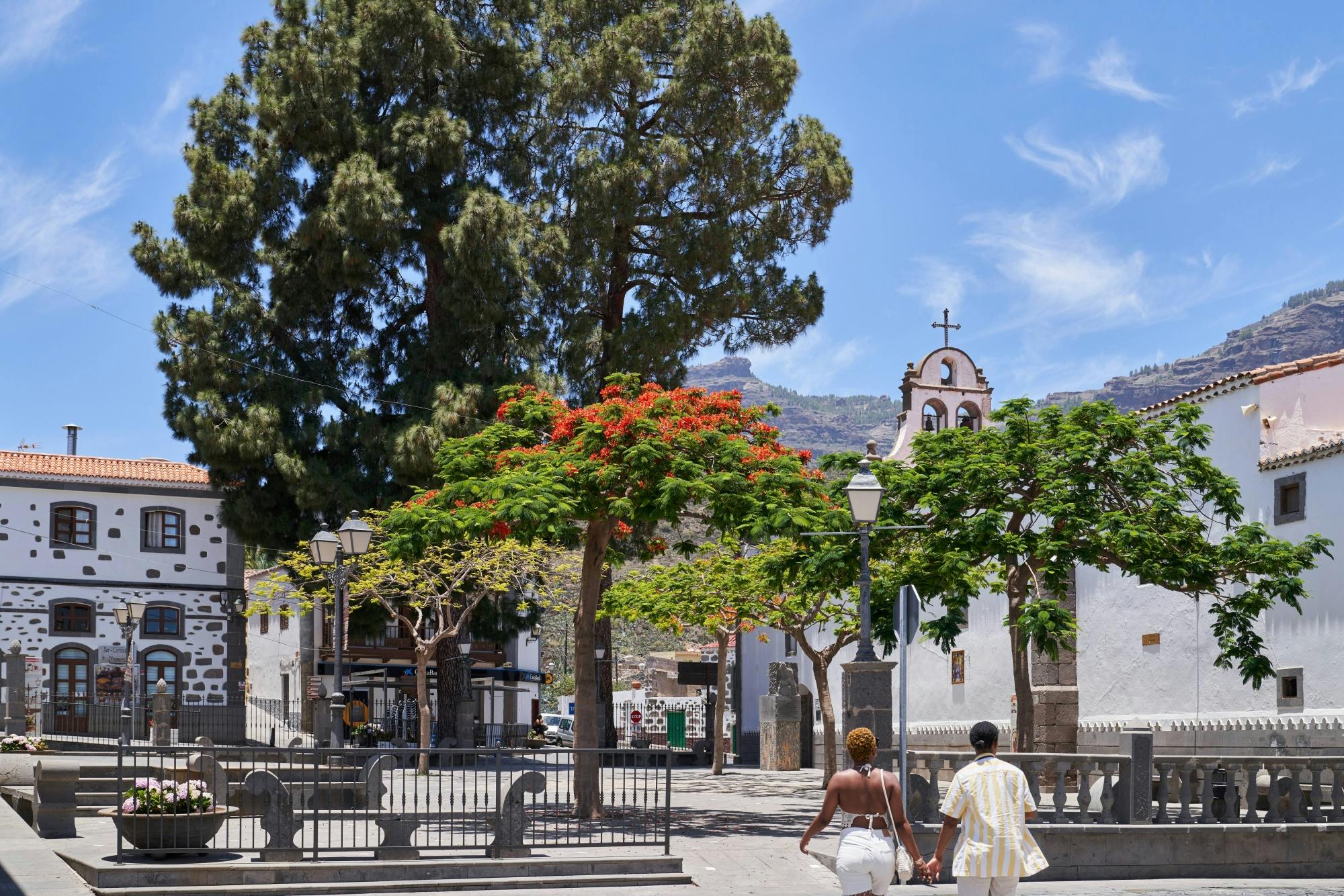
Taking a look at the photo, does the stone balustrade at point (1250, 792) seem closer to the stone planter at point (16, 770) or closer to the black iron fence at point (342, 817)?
the black iron fence at point (342, 817)

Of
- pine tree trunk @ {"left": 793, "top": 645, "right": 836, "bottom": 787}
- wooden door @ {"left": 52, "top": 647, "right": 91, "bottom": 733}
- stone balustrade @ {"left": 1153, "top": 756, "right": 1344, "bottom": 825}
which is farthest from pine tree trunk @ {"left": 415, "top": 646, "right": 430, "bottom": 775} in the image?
wooden door @ {"left": 52, "top": 647, "right": 91, "bottom": 733}

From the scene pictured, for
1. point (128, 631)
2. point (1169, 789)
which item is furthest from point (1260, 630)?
point (128, 631)

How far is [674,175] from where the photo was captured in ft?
116

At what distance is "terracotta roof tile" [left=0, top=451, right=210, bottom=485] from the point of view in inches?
1660

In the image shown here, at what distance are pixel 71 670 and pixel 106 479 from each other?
18.3 feet

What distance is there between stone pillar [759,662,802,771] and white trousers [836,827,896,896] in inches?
1186

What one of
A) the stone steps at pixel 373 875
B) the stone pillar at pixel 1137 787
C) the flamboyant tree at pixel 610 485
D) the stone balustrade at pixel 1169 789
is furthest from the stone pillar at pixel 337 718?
the stone pillar at pixel 1137 787

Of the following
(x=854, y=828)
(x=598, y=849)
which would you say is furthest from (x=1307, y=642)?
(x=854, y=828)

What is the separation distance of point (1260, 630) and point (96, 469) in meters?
33.5

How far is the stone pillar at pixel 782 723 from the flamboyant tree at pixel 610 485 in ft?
64.0

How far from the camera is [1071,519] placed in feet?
58.1

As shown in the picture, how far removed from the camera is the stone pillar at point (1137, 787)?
52.1 feet

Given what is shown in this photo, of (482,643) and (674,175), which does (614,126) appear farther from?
(482,643)

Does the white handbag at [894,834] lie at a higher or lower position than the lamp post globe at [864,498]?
lower
